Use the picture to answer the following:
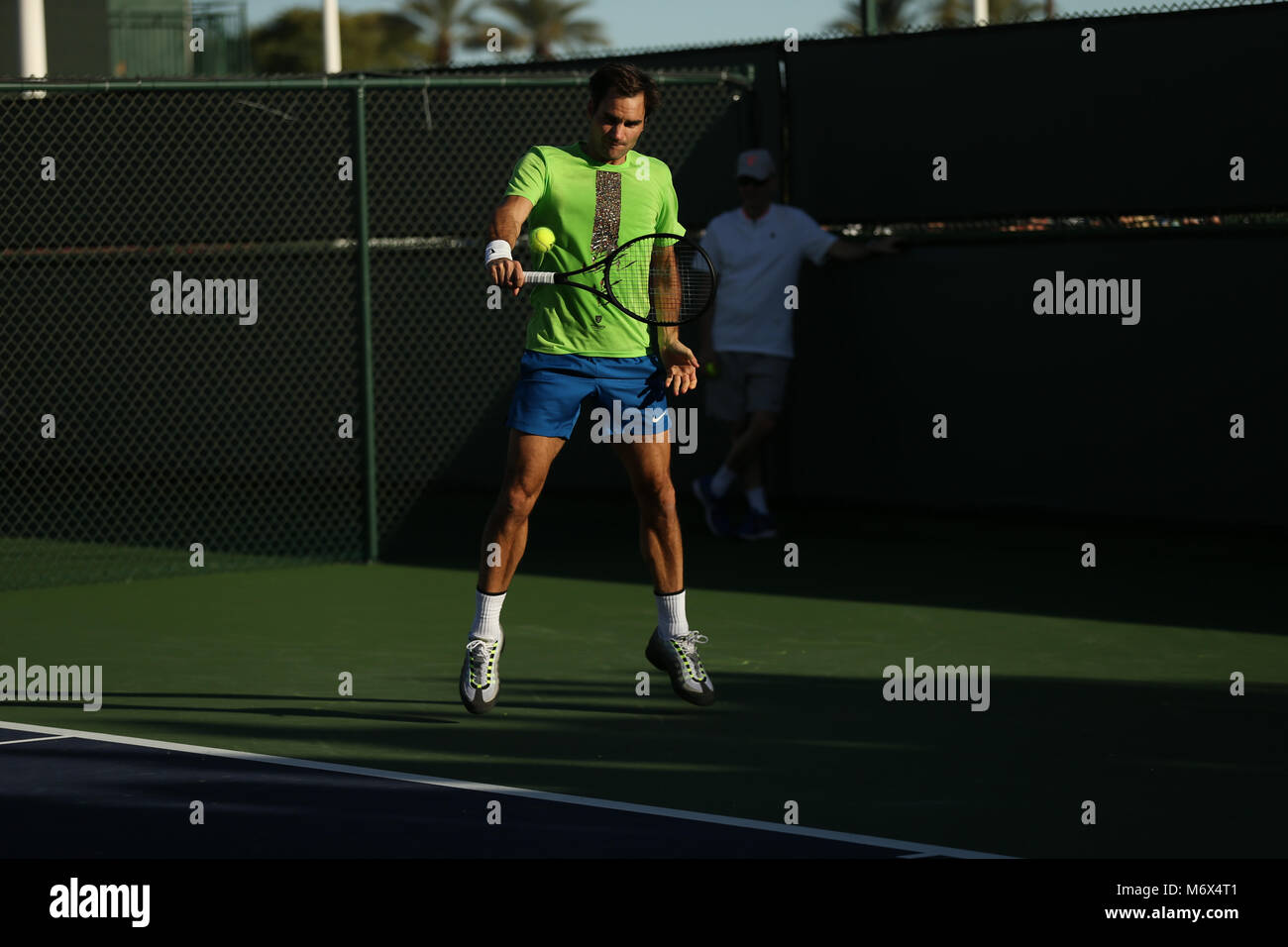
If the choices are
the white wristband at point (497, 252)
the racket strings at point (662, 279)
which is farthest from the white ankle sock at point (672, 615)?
the white wristband at point (497, 252)

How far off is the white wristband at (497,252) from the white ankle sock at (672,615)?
1.47 m

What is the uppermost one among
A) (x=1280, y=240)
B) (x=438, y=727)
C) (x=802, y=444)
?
(x=1280, y=240)

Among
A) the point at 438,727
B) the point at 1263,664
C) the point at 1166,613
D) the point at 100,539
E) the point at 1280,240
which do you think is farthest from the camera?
the point at 100,539

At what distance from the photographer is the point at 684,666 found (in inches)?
291

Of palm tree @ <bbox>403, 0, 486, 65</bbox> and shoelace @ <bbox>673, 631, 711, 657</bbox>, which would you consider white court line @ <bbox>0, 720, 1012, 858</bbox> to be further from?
palm tree @ <bbox>403, 0, 486, 65</bbox>

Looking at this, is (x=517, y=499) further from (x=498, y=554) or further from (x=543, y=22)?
(x=543, y=22)

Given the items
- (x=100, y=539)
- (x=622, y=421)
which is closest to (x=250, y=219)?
(x=100, y=539)

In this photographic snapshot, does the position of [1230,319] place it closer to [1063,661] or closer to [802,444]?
[802,444]

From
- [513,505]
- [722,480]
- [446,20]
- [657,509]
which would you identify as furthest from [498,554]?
[446,20]

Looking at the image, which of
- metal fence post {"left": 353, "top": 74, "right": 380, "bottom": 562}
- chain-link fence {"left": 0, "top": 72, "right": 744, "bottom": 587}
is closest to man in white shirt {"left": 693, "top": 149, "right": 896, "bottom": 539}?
metal fence post {"left": 353, "top": 74, "right": 380, "bottom": 562}

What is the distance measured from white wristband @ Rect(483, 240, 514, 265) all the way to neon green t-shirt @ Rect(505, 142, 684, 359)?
1.39 feet

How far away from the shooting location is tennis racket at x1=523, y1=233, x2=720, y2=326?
279 inches

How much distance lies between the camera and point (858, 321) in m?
12.8

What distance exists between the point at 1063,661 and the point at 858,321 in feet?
15.9
